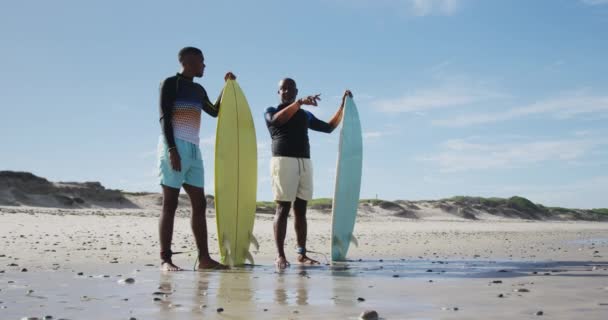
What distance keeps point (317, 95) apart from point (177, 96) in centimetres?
149

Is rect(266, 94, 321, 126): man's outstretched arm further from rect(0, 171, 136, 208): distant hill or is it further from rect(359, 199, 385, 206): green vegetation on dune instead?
rect(359, 199, 385, 206): green vegetation on dune

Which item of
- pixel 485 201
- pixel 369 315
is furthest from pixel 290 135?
pixel 485 201

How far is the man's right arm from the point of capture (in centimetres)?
568

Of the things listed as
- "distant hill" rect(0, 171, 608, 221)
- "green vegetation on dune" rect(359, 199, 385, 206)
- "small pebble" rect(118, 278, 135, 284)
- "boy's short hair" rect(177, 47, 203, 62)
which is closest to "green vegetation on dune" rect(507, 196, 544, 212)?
"distant hill" rect(0, 171, 608, 221)

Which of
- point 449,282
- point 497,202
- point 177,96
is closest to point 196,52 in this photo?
point 177,96

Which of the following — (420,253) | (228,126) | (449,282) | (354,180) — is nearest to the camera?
(449,282)

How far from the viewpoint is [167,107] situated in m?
5.75

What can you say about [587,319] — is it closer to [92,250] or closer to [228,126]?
[228,126]

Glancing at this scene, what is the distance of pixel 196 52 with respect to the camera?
601 centimetres

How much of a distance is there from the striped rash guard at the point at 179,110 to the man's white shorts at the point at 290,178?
0.97m

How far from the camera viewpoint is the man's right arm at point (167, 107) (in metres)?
5.68

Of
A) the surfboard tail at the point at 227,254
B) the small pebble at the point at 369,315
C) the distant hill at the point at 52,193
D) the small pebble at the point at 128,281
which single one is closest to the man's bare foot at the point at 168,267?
the surfboard tail at the point at 227,254

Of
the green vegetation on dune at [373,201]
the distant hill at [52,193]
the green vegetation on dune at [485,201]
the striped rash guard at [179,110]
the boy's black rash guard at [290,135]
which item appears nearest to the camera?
the striped rash guard at [179,110]

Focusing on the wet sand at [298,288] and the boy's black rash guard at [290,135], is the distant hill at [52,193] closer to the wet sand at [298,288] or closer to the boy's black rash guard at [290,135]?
the wet sand at [298,288]
